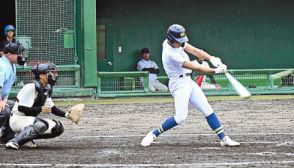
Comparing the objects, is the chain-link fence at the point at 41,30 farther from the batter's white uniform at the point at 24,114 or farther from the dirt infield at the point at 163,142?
the batter's white uniform at the point at 24,114

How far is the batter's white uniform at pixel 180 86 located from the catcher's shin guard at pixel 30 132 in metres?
1.52

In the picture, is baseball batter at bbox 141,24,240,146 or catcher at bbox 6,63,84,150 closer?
catcher at bbox 6,63,84,150

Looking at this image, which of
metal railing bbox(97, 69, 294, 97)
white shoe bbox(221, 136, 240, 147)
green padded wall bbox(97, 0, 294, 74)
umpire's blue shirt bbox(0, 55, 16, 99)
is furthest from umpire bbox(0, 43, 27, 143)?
green padded wall bbox(97, 0, 294, 74)

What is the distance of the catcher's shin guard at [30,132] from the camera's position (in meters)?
8.73

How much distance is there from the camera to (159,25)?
18.1 metres

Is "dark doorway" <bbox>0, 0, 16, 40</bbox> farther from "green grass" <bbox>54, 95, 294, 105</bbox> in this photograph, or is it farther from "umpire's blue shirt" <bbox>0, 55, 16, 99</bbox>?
"umpire's blue shirt" <bbox>0, 55, 16, 99</bbox>

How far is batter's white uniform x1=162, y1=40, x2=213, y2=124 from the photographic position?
29.4 feet

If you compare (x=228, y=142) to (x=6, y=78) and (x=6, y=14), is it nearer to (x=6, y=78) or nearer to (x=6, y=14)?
(x=6, y=78)

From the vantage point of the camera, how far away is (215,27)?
18406 millimetres

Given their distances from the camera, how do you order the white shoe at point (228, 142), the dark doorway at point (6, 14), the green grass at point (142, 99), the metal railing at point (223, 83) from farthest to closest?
the dark doorway at point (6, 14) → the metal railing at point (223, 83) → the green grass at point (142, 99) → the white shoe at point (228, 142)

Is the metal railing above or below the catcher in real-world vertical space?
below

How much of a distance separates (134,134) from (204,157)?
107 inches

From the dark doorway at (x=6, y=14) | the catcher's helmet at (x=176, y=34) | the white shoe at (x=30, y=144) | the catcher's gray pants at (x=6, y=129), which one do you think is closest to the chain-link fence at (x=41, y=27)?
the dark doorway at (x=6, y=14)

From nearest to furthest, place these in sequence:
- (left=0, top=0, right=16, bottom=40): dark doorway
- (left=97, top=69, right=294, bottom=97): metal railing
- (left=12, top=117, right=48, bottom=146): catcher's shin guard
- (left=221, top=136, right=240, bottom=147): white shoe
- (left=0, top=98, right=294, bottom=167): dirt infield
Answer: (left=0, top=98, right=294, bottom=167): dirt infield
(left=12, top=117, right=48, bottom=146): catcher's shin guard
(left=221, top=136, right=240, bottom=147): white shoe
(left=97, top=69, right=294, bottom=97): metal railing
(left=0, top=0, right=16, bottom=40): dark doorway
